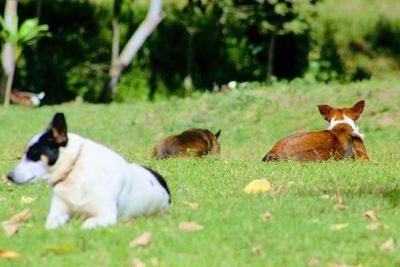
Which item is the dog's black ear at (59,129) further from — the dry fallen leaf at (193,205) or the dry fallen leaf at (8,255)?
the dry fallen leaf at (193,205)

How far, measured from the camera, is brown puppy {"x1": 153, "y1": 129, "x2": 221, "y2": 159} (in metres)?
12.7

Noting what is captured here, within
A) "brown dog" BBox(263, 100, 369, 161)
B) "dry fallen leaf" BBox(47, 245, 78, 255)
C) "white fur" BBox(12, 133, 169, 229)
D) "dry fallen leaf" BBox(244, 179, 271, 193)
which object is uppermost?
"white fur" BBox(12, 133, 169, 229)

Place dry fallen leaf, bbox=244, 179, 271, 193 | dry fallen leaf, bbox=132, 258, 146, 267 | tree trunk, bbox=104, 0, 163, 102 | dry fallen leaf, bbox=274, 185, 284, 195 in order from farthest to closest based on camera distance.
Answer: tree trunk, bbox=104, 0, 163, 102 < dry fallen leaf, bbox=244, 179, 271, 193 < dry fallen leaf, bbox=274, 185, 284, 195 < dry fallen leaf, bbox=132, 258, 146, 267

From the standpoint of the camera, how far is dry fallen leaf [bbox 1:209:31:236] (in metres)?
6.84

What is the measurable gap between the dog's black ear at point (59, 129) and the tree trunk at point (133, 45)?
18952 mm

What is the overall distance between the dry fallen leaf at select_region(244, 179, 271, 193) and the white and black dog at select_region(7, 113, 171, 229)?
193 centimetres

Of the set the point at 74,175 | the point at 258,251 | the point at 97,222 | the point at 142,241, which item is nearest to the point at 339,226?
the point at 258,251

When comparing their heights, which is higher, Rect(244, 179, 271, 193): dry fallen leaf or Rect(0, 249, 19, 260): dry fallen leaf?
Rect(0, 249, 19, 260): dry fallen leaf

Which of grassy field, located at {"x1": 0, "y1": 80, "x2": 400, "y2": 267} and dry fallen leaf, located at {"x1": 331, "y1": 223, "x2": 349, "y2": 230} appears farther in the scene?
dry fallen leaf, located at {"x1": 331, "y1": 223, "x2": 349, "y2": 230}

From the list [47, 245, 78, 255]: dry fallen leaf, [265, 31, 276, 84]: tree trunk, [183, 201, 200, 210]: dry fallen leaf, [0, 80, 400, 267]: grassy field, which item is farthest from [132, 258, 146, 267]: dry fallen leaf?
[265, 31, 276, 84]: tree trunk

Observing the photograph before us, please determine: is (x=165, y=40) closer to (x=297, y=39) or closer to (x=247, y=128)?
(x=297, y=39)

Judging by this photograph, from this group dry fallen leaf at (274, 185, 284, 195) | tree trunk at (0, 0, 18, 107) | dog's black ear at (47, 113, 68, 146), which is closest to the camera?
dog's black ear at (47, 113, 68, 146)

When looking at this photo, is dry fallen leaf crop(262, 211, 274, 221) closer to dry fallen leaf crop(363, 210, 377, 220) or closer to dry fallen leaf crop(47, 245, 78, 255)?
dry fallen leaf crop(363, 210, 377, 220)

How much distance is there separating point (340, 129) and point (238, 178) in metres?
2.56
